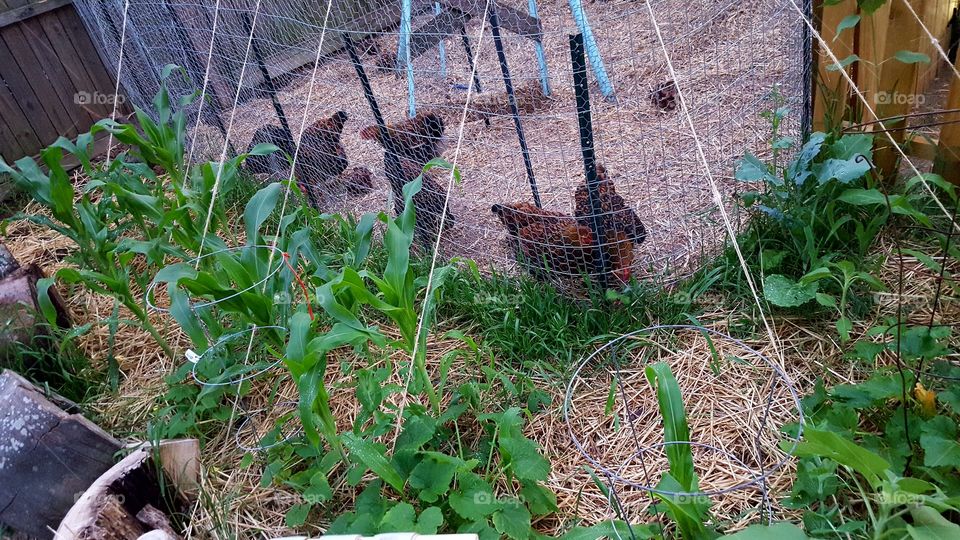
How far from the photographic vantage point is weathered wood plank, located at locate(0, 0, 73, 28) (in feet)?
12.4

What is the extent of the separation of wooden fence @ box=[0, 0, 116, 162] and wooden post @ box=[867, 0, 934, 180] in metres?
4.58

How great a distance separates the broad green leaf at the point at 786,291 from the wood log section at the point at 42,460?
2082 millimetres

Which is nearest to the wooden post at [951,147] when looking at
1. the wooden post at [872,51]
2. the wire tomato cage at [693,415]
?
the wooden post at [872,51]

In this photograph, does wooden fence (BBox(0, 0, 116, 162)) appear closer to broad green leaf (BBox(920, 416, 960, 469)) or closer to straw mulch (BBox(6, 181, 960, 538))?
straw mulch (BBox(6, 181, 960, 538))

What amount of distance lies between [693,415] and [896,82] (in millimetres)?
1354

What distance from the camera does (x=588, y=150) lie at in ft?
6.42

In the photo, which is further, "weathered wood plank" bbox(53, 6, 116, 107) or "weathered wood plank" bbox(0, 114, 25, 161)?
"weathered wood plank" bbox(53, 6, 116, 107)

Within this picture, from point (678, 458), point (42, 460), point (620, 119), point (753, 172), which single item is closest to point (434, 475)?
point (678, 458)

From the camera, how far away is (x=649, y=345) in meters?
2.00

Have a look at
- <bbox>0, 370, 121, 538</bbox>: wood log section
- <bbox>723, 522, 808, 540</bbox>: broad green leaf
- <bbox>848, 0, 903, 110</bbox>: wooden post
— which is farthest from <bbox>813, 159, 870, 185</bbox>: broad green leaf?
<bbox>0, 370, 121, 538</bbox>: wood log section

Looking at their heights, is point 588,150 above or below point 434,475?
above

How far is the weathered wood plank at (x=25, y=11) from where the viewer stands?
3.78 metres

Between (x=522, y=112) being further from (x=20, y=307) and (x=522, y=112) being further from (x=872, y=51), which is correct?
(x=20, y=307)

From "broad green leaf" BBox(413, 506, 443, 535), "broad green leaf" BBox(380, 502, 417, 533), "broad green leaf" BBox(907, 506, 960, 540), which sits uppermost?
"broad green leaf" BBox(907, 506, 960, 540)
